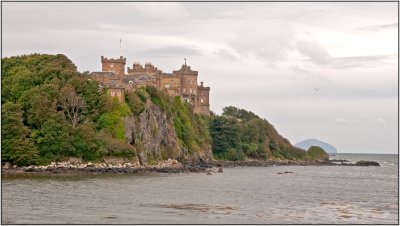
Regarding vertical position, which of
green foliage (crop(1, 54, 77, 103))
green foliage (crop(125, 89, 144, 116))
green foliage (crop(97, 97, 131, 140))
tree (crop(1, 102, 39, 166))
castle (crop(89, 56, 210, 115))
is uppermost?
castle (crop(89, 56, 210, 115))

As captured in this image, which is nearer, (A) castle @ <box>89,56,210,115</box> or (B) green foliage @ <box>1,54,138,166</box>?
(B) green foliage @ <box>1,54,138,166</box>

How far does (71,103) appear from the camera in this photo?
86.8 metres

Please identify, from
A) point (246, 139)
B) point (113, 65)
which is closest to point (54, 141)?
point (113, 65)

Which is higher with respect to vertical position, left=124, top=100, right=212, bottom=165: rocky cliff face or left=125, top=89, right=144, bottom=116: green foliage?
left=125, top=89, right=144, bottom=116: green foliage

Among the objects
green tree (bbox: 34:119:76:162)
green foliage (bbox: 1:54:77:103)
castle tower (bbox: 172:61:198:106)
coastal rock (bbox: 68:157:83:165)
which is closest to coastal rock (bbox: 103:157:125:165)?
coastal rock (bbox: 68:157:83:165)

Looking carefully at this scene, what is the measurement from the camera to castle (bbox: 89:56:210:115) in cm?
11827

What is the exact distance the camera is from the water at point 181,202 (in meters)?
37.9

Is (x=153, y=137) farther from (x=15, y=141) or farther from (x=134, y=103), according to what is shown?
(x=15, y=141)

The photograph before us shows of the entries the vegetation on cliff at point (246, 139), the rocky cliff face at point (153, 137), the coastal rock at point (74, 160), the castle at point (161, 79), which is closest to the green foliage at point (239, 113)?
the vegetation on cliff at point (246, 139)

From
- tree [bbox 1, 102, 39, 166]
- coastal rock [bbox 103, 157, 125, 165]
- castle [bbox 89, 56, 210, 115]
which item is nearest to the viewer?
tree [bbox 1, 102, 39, 166]

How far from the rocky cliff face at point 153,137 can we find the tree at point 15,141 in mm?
16995

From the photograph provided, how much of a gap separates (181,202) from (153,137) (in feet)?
174

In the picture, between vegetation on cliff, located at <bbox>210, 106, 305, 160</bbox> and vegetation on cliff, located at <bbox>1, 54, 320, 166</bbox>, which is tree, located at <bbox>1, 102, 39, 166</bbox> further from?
vegetation on cliff, located at <bbox>210, 106, 305, 160</bbox>

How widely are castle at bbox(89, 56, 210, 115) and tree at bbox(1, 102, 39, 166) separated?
2855 cm
